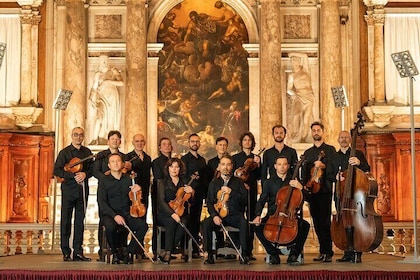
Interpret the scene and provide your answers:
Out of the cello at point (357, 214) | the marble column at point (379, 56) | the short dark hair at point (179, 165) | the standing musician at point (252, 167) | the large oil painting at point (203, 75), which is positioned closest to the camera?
the cello at point (357, 214)

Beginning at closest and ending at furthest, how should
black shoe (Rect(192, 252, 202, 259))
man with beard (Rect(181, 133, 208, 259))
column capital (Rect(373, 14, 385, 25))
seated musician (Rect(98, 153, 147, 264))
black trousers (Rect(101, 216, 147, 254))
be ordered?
black trousers (Rect(101, 216, 147, 254)), seated musician (Rect(98, 153, 147, 264)), man with beard (Rect(181, 133, 208, 259)), black shoe (Rect(192, 252, 202, 259)), column capital (Rect(373, 14, 385, 25))

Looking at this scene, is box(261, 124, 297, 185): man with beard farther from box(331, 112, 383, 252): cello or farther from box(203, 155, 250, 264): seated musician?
box(331, 112, 383, 252): cello

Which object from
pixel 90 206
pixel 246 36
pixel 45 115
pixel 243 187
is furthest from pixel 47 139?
pixel 243 187

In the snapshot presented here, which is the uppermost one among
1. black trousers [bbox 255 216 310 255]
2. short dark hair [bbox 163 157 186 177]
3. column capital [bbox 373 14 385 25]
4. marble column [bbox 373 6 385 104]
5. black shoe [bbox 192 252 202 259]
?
column capital [bbox 373 14 385 25]

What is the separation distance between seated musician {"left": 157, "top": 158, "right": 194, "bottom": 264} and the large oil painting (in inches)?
278

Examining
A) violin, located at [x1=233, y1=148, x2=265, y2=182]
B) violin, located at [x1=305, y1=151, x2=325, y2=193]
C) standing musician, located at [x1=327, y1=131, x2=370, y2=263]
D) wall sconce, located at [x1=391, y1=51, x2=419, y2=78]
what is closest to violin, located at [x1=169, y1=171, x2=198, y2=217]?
violin, located at [x1=233, y1=148, x2=265, y2=182]

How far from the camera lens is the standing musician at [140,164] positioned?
11.6 meters

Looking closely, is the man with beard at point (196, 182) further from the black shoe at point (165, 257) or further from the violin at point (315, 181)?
the violin at point (315, 181)

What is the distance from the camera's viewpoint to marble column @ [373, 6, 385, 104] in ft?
57.6

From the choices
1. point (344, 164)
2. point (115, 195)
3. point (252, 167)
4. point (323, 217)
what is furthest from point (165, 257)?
point (344, 164)

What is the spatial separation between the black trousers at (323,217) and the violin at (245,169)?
86 cm

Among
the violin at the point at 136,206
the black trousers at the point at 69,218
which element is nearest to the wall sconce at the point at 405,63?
the violin at the point at 136,206

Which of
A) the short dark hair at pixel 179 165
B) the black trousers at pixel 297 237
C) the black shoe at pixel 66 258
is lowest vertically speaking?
the black shoe at pixel 66 258

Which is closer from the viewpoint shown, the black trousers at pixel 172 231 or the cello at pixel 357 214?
the cello at pixel 357 214
